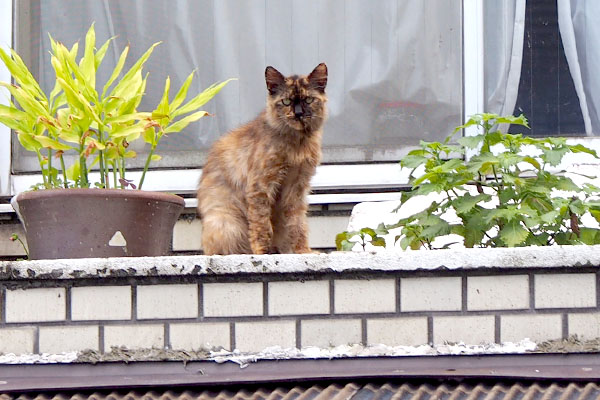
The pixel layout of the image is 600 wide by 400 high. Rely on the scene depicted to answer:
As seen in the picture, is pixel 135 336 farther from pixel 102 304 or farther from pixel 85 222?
pixel 85 222

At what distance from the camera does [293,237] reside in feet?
13.4

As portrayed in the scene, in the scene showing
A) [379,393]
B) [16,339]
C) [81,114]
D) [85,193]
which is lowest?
[379,393]

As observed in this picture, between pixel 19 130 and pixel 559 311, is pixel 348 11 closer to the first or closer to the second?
pixel 19 130

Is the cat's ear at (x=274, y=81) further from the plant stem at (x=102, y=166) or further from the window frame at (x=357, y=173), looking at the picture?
the plant stem at (x=102, y=166)

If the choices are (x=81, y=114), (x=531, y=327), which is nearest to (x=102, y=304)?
(x=81, y=114)

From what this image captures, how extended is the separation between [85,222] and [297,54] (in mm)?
1681

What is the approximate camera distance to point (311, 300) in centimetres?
307

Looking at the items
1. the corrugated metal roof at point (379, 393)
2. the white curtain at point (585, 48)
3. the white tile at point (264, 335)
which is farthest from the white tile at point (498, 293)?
the white curtain at point (585, 48)

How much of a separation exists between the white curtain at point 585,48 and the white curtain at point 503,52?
0.67 ft

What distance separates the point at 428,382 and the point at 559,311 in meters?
0.48

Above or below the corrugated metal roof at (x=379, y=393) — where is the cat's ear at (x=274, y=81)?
above

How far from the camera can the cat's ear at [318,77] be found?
4.09 meters

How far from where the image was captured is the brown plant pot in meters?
3.42

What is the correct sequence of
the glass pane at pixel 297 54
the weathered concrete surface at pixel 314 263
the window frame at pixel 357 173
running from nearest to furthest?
the weathered concrete surface at pixel 314 263 → the window frame at pixel 357 173 → the glass pane at pixel 297 54
